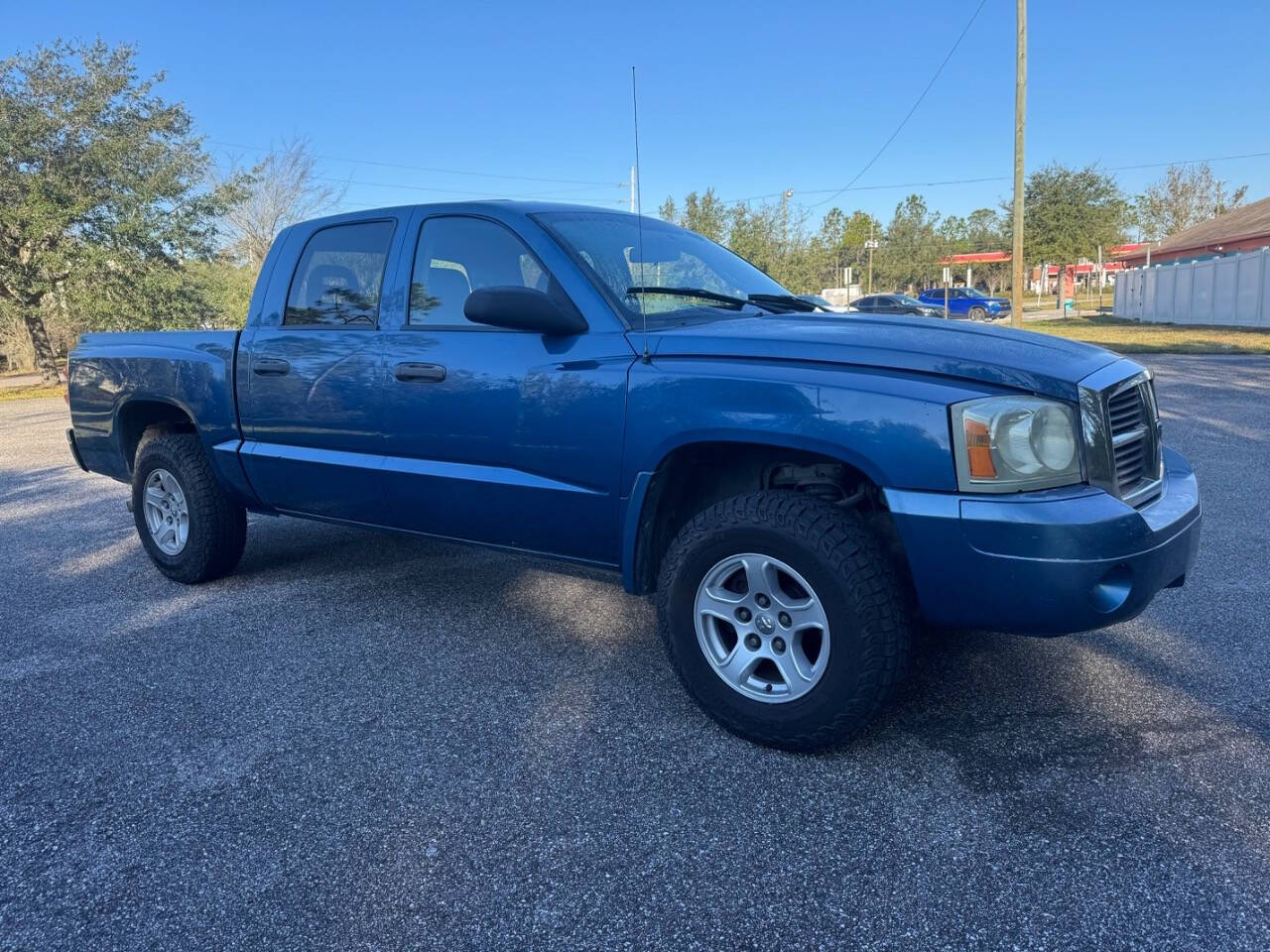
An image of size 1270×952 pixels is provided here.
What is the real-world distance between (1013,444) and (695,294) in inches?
62.0

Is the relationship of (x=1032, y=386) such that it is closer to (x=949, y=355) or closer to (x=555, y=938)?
(x=949, y=355)

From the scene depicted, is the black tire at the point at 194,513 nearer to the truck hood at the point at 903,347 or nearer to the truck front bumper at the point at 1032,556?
the truck hood at the point at 903,347

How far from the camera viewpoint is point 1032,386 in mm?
2664

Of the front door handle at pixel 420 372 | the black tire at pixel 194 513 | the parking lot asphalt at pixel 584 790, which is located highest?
the front door handle at pixel 420 372

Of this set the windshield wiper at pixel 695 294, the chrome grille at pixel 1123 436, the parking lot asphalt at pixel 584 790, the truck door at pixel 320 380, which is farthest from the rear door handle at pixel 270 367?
the chrome grille at pixel 1123 436

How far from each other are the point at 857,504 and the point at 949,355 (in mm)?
656

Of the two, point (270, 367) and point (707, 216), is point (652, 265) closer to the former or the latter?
point (270, 367)

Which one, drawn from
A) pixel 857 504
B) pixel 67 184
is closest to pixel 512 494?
pixel 857 504

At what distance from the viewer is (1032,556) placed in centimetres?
253

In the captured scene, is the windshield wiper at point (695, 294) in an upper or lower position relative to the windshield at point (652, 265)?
lower

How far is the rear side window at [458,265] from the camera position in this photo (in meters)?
3.72

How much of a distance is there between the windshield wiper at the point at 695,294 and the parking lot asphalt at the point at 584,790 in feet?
4.91

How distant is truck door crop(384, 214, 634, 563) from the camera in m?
3.30

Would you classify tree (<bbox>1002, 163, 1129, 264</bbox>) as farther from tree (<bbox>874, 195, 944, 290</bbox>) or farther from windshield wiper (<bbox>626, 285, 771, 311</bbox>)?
windshield wiper (<bbox>626, 285, 771, 311</bbox>)
